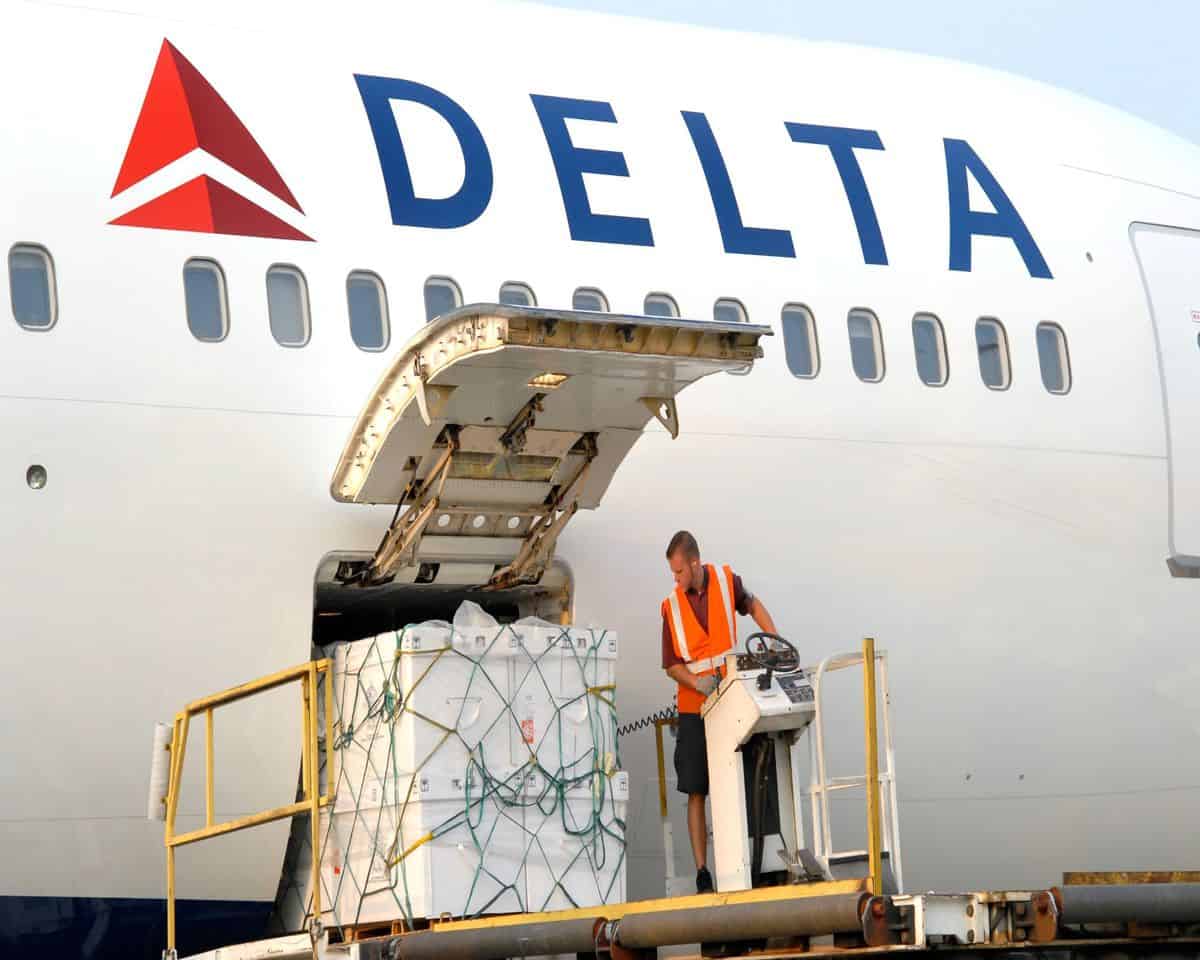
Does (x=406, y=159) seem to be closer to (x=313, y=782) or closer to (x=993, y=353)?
(x=313, y=782)

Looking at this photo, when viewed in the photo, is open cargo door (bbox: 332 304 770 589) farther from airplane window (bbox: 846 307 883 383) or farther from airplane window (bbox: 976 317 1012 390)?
airplane window (bbox: 976 317 1012 390)

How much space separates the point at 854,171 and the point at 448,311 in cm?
286

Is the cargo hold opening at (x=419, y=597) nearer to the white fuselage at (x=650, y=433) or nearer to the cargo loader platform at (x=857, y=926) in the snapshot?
the white fuselage at (x=650, y=433)

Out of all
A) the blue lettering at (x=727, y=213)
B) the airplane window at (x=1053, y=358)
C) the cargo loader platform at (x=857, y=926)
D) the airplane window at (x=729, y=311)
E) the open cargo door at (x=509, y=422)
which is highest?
the blue lettering at (x=727, y=213)

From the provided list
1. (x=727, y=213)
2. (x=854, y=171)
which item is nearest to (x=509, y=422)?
(x=727, y=213)

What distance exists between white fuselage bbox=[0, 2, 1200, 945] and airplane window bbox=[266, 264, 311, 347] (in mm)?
55

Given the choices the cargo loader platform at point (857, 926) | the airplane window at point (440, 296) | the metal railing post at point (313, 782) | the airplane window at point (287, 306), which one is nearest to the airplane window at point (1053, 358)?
the airplane window at point (440, 296)

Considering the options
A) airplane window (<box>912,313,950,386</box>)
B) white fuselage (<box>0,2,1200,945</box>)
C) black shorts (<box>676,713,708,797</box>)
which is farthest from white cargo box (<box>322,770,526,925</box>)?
airplane window (<box>912,313,950,386</box>)

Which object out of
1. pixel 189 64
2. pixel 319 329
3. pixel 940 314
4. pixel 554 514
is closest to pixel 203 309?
pixel 319 329

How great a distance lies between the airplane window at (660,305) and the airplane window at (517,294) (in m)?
0.64

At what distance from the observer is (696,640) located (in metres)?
9.27

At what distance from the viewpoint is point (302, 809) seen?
8.38 meters

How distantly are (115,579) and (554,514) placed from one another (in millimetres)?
2092

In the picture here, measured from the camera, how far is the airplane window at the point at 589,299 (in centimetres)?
998
